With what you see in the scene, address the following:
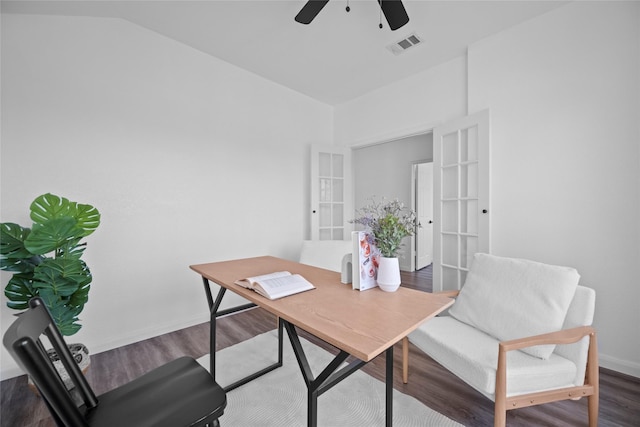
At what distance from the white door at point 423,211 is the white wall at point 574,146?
262cm

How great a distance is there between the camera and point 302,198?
389 cm

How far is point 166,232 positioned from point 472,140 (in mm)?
3201

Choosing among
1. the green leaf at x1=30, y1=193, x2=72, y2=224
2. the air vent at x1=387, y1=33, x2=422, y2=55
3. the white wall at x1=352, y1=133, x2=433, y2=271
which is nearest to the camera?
the green leaf at x1=30, y1=193, x2=72, y2=224

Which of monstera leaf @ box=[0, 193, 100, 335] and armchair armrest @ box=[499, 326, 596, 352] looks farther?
monstera leaf @ box=[0, 193, 100, 335]

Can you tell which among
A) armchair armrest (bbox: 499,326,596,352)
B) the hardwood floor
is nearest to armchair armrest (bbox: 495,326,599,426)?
armchair armrest (bbox: 499,326,596,352)

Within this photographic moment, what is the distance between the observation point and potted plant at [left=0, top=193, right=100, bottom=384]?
1611 mm

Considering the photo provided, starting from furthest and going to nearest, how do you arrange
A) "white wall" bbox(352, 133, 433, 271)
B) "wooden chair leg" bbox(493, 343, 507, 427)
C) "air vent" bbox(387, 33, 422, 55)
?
"white wall" bbox(352, 133, 433, 271) → "air vent" bbox(387, 33, 422, 55) → "wooden chair leg" bbox(493, 343, 507, 427)

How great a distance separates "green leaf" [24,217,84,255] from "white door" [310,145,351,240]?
2578 millimetres

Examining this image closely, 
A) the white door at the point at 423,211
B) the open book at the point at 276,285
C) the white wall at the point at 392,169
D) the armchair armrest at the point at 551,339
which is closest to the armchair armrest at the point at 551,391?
the armchair armrest at the point at 551,339

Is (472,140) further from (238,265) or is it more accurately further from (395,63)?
(238,265)

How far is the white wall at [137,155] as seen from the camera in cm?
206

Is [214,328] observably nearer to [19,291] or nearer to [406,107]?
[19,291]

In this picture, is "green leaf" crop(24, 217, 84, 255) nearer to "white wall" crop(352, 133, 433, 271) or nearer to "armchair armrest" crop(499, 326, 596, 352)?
"armchair armrest" crop(499, 326, 596, 352)

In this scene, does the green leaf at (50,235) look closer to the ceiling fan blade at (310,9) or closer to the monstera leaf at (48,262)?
the monstera leaf at (48,262)
